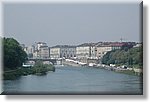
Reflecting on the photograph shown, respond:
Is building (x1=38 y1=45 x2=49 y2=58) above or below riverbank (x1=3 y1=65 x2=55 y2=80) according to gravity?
above

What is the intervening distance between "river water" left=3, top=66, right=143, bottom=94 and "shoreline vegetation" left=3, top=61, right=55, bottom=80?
0.07 ft

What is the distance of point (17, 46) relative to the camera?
2.85m

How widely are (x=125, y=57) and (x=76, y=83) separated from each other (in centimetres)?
33

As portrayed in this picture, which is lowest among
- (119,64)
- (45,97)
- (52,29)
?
(45,97)

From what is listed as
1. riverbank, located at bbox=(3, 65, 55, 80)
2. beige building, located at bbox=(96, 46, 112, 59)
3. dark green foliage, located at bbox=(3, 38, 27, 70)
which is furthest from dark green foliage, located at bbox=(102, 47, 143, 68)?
dark green foliage, located at bbox=(3, 38, 27, 70)

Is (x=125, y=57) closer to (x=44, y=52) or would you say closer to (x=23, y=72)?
(x=44, y=52)

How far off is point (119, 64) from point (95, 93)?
9.0 inches

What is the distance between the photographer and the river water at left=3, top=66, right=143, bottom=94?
281 centimetres

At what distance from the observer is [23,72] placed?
113 inches

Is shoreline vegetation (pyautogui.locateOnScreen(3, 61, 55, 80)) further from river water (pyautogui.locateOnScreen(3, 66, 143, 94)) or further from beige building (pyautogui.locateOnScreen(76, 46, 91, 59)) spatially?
beige building (pyautogui.locateOnScreen(76, 46, 91, 59))

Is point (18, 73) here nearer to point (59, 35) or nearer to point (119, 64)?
point (59, 35)

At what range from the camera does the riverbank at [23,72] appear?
283cm

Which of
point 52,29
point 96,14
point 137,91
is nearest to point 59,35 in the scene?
point 52,29

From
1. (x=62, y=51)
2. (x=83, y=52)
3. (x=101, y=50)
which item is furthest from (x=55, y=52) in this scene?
(x=101, y=50)
